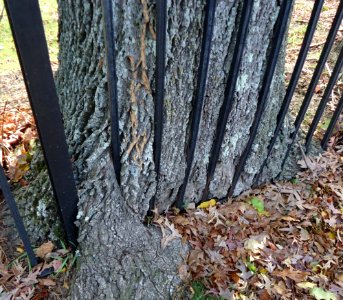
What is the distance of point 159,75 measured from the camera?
1.38 meters

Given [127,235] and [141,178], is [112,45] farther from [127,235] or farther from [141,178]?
[127,235]

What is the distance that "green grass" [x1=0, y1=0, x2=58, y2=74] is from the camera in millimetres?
3145

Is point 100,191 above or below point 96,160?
below

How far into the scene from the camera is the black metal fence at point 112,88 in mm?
1093

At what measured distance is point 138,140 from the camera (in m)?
1.60

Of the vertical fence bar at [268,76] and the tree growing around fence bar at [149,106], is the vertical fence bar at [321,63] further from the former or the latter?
the vertical fence bar at [268,76]

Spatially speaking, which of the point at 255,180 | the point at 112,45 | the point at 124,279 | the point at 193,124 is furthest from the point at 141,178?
the point at 255,180

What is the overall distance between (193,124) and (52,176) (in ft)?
2.23

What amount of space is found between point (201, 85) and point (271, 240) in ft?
3.32

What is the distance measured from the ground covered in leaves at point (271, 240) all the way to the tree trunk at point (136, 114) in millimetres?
172

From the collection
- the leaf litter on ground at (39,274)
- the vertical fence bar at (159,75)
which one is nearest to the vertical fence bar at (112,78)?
the vertical fence bar at (159,75)

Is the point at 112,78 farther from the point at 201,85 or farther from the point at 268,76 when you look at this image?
the point at 268,76

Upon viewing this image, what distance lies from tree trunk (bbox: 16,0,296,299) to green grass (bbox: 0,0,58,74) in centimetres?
158

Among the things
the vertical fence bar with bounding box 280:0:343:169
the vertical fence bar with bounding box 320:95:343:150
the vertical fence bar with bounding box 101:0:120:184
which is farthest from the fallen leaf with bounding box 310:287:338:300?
the vertical fence bar with bounding box 101:0:120:184
